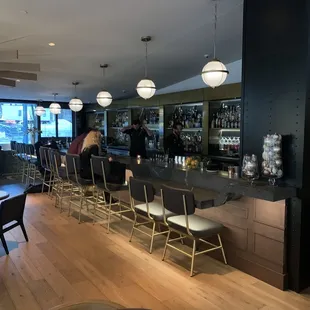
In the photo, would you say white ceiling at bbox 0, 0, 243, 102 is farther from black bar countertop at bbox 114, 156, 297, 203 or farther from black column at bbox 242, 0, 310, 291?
black bar countertop at bbox 114, 156, 297, 203

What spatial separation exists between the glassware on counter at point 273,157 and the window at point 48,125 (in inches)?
354

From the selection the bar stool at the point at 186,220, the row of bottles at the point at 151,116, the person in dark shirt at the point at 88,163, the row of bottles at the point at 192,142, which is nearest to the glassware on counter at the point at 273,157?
the bar stool at the point at 186,220

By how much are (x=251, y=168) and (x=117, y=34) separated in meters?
2.29

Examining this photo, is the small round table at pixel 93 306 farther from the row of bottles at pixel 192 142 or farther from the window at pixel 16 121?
the window at pixel 16 121

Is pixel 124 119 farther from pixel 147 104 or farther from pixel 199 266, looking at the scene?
pixel 199 266

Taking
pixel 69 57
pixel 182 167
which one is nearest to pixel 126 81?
pixel 69 57

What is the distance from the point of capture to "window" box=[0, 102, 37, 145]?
9.84m

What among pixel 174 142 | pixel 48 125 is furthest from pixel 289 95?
pixel 48 125

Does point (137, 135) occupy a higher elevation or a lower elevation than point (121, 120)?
lower

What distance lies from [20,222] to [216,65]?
3009 millimetres

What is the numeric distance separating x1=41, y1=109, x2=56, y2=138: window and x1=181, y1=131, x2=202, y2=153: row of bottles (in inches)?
217

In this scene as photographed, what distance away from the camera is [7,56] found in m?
4.41

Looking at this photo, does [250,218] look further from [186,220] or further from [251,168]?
[186,220]

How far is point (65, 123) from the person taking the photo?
36.1ft
